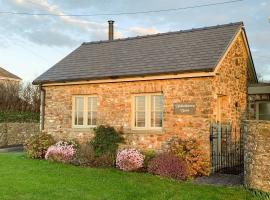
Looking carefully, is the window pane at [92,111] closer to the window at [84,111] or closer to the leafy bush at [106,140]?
the window at [84,111]

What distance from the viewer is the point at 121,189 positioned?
37.7 feet

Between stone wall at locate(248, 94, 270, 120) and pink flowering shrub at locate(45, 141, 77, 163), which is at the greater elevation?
stone wall at locate(248, 94, 270, 120)

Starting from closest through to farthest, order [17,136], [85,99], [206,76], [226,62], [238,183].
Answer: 1. [238,183]
2. [206,76]
3. [226,62]
4. [85,99]
5. [17,136]

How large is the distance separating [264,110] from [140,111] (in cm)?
609

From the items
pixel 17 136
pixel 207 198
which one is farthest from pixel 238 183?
pixel 17 136

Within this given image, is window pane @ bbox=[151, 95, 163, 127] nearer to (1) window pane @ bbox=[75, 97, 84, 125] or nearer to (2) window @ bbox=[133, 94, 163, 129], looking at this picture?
(2) window @ bbox=[133, 94, 163, 129]

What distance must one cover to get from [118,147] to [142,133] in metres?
1.33

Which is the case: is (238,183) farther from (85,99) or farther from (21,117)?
(21,117)

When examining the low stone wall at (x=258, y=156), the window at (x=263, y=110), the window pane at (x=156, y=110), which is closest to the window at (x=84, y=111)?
the window pane at (x=156, y=110)

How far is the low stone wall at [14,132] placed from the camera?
84.5 ft

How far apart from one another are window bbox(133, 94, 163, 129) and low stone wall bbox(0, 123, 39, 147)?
1221 cm

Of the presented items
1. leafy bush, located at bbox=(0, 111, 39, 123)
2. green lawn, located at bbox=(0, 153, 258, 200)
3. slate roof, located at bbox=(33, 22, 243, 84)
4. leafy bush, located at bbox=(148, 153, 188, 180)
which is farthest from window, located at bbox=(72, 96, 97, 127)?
leafy bush, located at bbox=(0, 111, 39, 123)

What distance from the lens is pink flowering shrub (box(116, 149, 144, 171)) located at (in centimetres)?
1488

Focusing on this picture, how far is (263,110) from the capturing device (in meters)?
18.7
